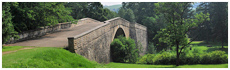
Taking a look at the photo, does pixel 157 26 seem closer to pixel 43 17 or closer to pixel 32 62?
pixel 43 17

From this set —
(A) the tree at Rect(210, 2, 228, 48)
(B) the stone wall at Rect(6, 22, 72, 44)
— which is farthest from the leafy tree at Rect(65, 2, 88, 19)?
(B) the stone wall at Rect(6, 22, 72, 44)

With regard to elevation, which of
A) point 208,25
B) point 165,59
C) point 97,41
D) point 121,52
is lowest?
point 165,59

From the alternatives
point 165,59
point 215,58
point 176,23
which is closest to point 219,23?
point 215,58

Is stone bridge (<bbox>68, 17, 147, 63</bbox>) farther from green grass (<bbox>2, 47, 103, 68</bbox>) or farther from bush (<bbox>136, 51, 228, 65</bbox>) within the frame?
bush (<bbox>136, 51, 228, 65</bbox>)

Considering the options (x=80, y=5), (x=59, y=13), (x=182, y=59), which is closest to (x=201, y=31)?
(x=80, y=5)

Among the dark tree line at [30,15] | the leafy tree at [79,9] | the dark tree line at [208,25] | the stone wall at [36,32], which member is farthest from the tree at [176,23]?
the leafy tree at [79,9]

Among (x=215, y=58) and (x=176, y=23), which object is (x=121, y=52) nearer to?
(x=176, y=23)

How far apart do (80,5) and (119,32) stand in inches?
688

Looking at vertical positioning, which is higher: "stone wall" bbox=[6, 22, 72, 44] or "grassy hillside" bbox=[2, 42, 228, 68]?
"stone wall" bbox=[6, 22, 72, 44]

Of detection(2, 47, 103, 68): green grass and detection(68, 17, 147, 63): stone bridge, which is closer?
detection(2, 47, 103, 68): green grass

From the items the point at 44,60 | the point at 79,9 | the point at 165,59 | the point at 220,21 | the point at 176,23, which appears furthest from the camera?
the point at 79,9

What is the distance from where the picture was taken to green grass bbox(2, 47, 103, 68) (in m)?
6.89

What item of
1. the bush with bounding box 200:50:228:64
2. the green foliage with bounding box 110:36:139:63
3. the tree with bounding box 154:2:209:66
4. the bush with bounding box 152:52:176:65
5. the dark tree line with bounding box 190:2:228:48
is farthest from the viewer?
the dark tree line with bounding box 190:2:228:48

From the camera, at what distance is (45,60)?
7.66 m
